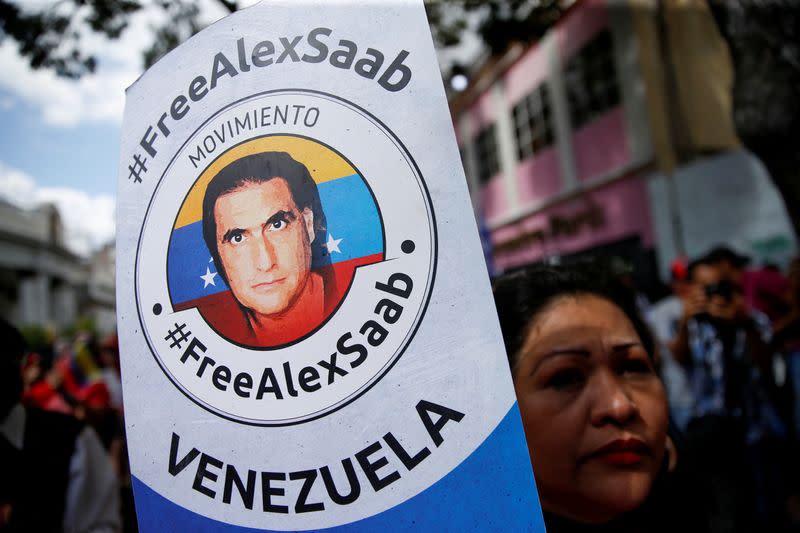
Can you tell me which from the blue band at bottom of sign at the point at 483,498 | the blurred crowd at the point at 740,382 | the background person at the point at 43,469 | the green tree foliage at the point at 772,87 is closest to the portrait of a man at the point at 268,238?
the blue band at bottom of sign at the point at 483,498

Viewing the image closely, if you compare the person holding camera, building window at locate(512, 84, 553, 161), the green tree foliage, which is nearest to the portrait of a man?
the person holding camera

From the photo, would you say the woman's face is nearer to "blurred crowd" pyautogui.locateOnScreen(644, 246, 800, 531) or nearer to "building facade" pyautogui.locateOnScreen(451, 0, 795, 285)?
"blurred crowd" pyautogui.locateOnScreen(644, 246, 800, 531)

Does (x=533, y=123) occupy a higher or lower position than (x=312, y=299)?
higher

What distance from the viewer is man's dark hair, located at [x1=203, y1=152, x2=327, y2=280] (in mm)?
1012

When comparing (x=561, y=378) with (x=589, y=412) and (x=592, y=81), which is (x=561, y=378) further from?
(x=592, y=81)

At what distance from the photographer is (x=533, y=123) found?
14.0m

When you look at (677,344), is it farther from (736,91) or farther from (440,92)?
(440,92)

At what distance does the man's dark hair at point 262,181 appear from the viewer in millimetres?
1012

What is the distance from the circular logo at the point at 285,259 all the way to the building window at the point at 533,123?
1295 cm

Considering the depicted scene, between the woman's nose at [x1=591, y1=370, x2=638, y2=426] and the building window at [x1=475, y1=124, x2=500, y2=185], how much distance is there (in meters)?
15.0

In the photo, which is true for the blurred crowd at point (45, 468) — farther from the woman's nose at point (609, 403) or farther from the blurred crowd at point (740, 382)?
the blurred crowd at point (740, 382)

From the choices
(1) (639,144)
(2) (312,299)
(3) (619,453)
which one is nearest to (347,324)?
(2) (312,299)

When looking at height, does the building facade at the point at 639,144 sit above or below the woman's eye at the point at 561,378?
above

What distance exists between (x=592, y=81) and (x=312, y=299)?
1206 cm
